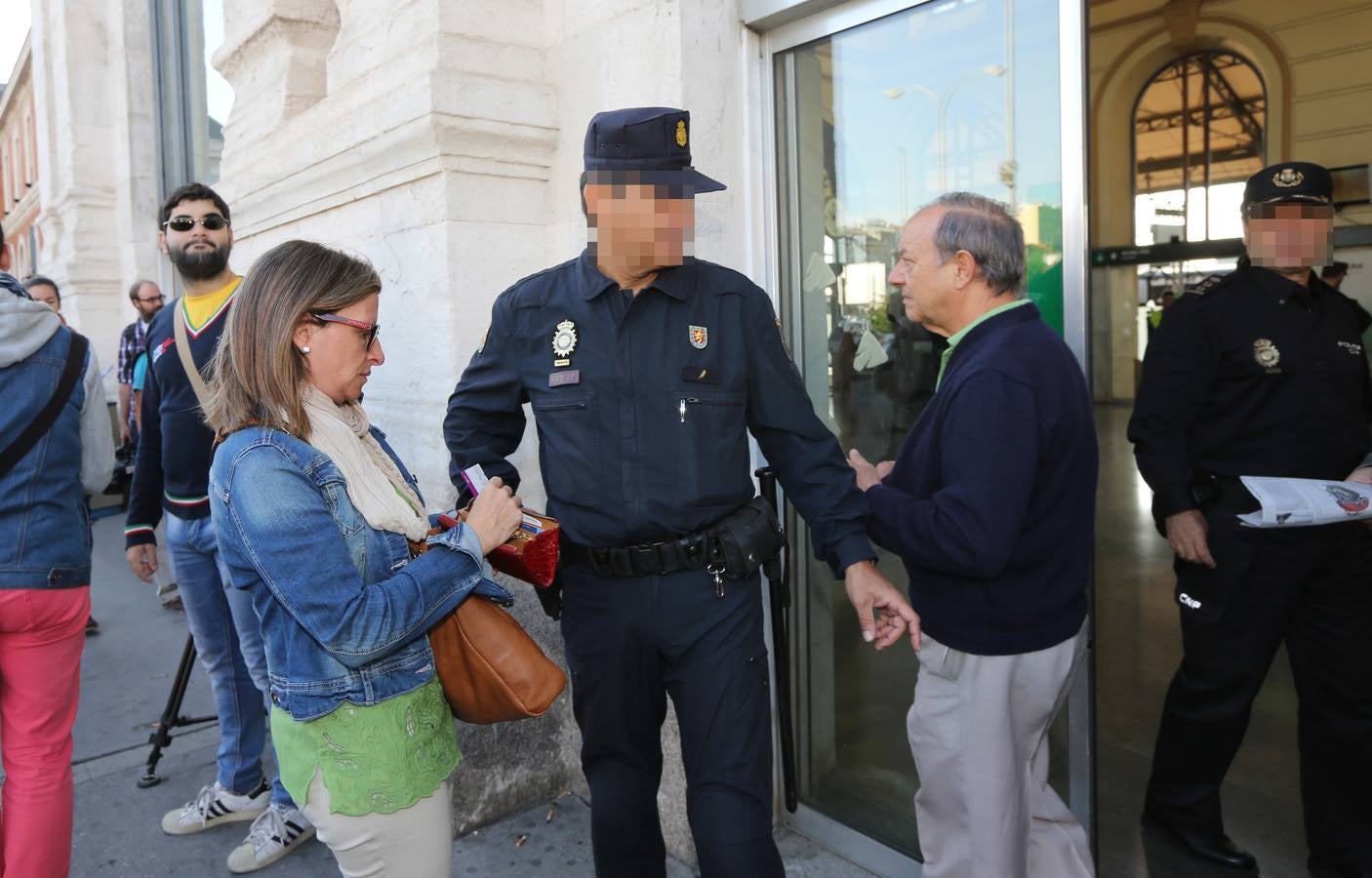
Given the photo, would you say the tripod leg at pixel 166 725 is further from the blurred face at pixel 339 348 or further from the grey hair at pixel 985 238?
the grey hair at pixel 985 238

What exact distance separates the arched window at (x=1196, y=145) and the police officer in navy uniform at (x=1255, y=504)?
587 inches

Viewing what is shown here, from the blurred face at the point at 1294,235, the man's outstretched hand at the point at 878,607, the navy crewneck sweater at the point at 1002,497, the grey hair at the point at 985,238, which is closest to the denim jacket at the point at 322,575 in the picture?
the man's outstretched hand at the point at 878,607

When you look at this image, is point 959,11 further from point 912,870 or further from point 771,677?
point 912,870

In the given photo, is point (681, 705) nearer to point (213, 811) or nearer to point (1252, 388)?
point (1252, 388)

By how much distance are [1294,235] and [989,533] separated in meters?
1.76

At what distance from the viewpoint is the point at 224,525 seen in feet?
5.68

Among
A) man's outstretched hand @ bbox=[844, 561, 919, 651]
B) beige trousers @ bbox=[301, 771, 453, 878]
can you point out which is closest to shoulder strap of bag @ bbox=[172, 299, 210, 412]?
beige trousers @ bbox=[301, 771, 453, 878]

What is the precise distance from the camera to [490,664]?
73.8 inches

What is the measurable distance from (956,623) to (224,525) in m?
1.55

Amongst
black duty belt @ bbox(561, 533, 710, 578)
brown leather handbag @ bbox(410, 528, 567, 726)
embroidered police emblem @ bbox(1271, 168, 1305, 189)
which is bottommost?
brown leather handbag @ bbox(410, 528, 567, 726)

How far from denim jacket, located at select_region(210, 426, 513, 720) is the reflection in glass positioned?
5.49ft

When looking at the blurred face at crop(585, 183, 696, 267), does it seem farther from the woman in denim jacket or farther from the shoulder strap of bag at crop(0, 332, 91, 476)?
the shoulder strap of bag at crop(0, 332, 91, 476)

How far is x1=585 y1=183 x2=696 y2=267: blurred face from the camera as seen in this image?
2.19 metres

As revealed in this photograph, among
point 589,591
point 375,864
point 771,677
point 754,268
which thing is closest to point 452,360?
point 754,268
